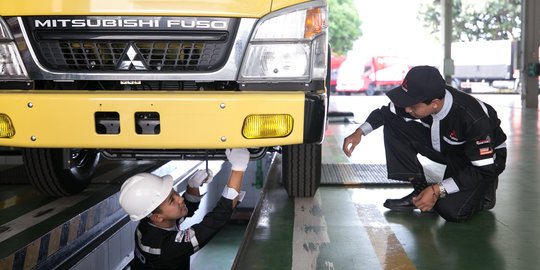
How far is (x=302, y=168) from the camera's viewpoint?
3.96 metres

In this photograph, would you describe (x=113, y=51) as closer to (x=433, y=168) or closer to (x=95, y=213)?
(x=95, y=213)

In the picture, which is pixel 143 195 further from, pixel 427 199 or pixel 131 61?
pixel 427 199

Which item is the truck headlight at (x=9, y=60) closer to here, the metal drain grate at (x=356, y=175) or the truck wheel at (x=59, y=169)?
the truck wheel at (x=59, y=169)

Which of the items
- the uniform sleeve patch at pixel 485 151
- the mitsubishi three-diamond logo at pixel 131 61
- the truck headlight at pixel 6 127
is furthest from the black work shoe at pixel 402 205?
the truck headlight at pixel 6 127

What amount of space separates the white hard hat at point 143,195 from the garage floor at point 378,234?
1.68 ft

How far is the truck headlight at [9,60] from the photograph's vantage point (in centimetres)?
265

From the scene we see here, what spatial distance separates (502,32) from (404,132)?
1270 inches

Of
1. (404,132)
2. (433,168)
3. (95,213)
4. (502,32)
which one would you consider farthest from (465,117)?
(502,32)

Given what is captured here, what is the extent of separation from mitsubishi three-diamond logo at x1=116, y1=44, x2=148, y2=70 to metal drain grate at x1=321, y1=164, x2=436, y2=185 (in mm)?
2399

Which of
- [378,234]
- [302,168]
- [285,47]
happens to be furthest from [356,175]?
[285,47]

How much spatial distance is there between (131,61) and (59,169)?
68.7 inches

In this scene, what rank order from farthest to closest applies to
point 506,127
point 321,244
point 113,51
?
1. point 506,127
2. point 321,244
3. point 113,51

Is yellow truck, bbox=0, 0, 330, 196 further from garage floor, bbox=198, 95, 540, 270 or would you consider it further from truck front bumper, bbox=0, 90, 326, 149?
garage floor, bbox=198, 95, 540, 270

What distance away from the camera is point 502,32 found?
32781 mm
